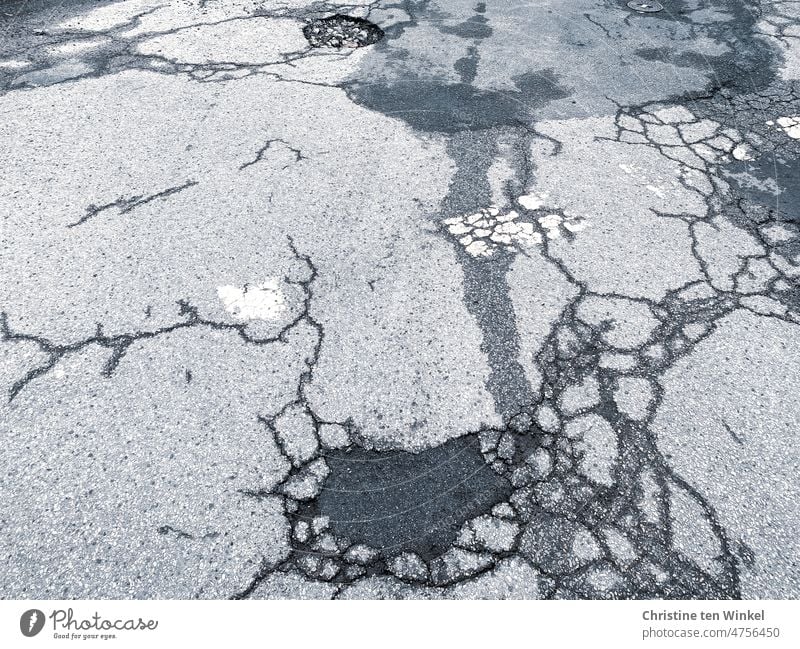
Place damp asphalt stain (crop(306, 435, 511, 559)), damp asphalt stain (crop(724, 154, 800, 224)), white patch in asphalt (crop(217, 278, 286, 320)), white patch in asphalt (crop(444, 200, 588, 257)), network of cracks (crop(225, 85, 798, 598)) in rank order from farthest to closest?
damp asphalt stain (crop(724, 154, 800, 224)) < white patch in asphalt (crop(444, 200, 588, 257)) < white patch in asphalt (crop(217, 278, 286, 320)) < damp asphalt stain (crop(306, 435, 511, 559)) < network of cracks (crop(225, 85, 798, 598))

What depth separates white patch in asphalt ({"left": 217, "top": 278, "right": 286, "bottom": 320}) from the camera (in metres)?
2.96

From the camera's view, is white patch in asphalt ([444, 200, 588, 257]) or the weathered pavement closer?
the weathered pavement

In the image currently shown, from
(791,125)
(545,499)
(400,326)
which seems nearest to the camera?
(545,499)

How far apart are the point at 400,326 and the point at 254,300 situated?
0.83 meters

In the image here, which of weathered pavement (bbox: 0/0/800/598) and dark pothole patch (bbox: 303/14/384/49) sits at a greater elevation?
dark pothole patch (bbox: 303/14/384/49)

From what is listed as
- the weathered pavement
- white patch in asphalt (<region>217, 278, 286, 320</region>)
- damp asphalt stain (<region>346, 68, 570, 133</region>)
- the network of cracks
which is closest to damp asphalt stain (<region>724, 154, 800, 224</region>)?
the weathered pavement

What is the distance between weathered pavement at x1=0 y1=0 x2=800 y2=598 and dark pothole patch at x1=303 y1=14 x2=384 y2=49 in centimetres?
33

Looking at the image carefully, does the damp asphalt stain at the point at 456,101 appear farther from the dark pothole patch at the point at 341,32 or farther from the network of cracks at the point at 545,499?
the network of cracks at the point at 545,499

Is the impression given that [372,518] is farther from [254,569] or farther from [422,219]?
[422,219]

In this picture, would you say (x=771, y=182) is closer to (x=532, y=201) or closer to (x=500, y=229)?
(x=532, y=201)

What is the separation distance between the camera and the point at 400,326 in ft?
9.52

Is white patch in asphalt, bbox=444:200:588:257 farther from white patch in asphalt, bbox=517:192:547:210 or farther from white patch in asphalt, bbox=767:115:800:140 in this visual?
white patch in asphalt, bbox=767:115:800:140

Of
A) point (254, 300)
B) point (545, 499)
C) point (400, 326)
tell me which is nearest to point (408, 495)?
point (545, 499)

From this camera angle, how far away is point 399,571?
2078mm
